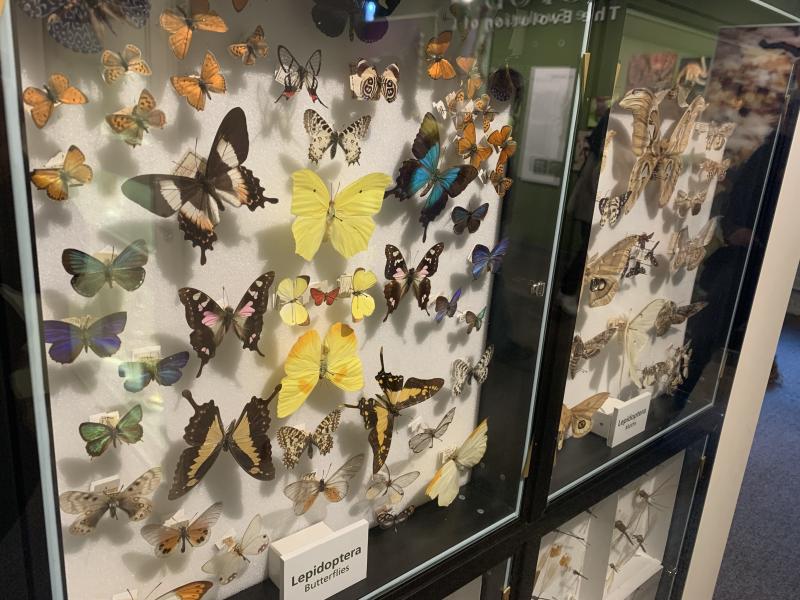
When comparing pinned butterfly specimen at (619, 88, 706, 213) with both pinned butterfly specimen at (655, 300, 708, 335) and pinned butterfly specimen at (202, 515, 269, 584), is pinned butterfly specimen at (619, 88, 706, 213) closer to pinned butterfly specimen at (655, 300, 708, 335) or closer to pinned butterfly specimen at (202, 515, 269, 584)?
pinned butterfly specimen at (655, 300, 708, 335)

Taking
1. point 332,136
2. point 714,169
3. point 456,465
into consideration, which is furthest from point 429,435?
point 714,169

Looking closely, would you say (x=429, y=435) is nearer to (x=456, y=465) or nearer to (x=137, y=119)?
(x=456, y=465)

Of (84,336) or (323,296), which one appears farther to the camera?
(323,296)

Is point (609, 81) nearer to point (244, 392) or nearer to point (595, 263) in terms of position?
point (595, 263)

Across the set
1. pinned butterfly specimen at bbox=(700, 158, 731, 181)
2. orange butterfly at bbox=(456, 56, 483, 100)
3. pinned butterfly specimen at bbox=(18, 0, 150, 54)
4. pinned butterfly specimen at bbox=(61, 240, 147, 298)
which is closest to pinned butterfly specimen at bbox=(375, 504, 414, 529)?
pinned butterfly specimen at bbox=(61, 240, 147, 298)

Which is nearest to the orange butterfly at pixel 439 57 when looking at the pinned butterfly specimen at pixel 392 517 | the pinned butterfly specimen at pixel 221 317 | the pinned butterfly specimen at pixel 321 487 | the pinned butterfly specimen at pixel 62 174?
the pinned butterfly specimen at pixel 221 317


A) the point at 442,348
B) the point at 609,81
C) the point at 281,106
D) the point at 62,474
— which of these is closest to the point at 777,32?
the point at 609,81
